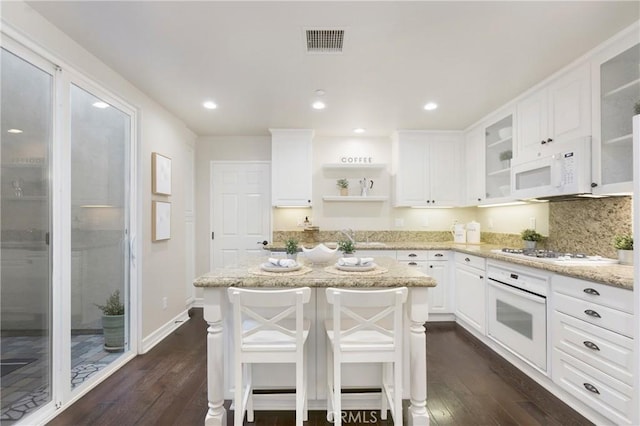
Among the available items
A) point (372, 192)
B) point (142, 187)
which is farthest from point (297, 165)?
point (142, 187)

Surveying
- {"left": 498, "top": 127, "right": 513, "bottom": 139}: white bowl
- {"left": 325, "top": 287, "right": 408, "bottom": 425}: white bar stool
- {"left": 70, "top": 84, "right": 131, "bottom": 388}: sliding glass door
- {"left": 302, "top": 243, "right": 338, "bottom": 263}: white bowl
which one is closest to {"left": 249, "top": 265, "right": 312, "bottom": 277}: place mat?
{"left": 302, "top": 243, "right": 338, "bottom": 263}: white bowl

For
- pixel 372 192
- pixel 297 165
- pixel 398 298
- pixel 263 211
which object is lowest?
pixel 398 298

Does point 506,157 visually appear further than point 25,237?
Yes

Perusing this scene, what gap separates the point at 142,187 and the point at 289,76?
1845 millimetres

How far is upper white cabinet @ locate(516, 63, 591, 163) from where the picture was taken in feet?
7.84

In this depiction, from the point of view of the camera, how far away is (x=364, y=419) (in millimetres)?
1977

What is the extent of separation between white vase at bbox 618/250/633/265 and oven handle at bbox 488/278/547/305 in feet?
1.91

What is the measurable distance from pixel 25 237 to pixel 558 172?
3956 millimetres

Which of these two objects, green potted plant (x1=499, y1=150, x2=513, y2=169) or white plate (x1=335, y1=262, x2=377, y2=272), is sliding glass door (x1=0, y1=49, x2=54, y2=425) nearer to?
white plate (x1=335, y1=262, x2=377, y2=272)

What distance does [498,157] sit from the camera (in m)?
3.58

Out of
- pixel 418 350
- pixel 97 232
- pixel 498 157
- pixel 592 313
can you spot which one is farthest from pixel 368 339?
pixel 498 157

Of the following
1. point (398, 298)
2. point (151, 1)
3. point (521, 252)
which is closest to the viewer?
point (398, 298)

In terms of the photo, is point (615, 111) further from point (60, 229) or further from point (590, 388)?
point (60, 229)

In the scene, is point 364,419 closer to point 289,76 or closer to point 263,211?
point 289,76
